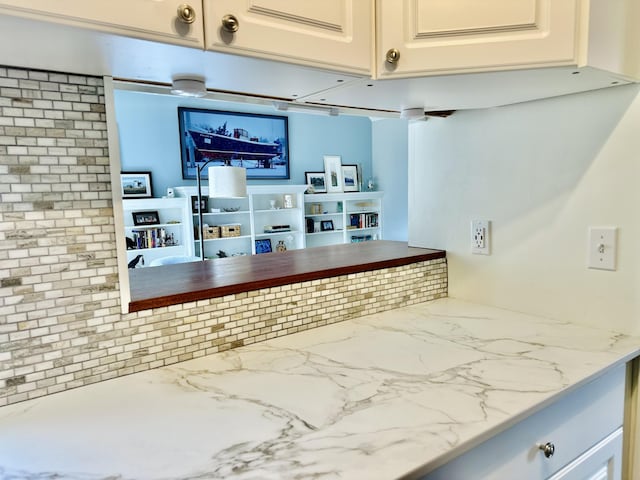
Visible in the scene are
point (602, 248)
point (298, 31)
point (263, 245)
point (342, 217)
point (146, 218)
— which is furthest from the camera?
point (342, 217)

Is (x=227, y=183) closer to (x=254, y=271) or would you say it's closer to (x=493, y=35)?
(x=254, y=271)

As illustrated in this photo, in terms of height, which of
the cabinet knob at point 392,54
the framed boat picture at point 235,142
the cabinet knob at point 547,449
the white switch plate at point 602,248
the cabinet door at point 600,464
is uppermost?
the framed boat picture at point 235,142

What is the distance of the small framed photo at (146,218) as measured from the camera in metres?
4.38

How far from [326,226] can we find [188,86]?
4790 millimetres

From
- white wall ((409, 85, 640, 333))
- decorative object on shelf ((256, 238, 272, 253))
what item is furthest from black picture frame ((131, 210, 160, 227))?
white wall ((409, 85, 640, 333))

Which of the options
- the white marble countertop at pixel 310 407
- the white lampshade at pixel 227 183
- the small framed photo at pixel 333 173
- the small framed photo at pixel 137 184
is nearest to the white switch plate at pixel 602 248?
the white marble countertop at pixel 310 407

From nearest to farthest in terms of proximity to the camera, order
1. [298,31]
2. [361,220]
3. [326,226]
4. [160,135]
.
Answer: [298,31] < [160,135] < [326,226] < [361,220]

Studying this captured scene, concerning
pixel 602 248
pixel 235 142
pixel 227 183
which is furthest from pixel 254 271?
pixel 235 142

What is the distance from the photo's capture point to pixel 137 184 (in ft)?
14.7

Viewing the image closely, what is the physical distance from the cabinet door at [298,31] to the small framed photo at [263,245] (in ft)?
14.2

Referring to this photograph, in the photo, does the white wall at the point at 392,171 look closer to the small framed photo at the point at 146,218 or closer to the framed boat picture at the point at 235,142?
the framed boat picture at the point at 235,142

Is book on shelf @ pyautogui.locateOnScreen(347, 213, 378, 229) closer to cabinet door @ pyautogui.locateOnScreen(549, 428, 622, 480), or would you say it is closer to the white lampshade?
the white lampshade

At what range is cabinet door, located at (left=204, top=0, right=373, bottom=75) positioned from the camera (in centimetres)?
73

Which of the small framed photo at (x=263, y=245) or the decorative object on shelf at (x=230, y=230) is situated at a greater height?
the decorative object on shelf at (x=230, y=230)
